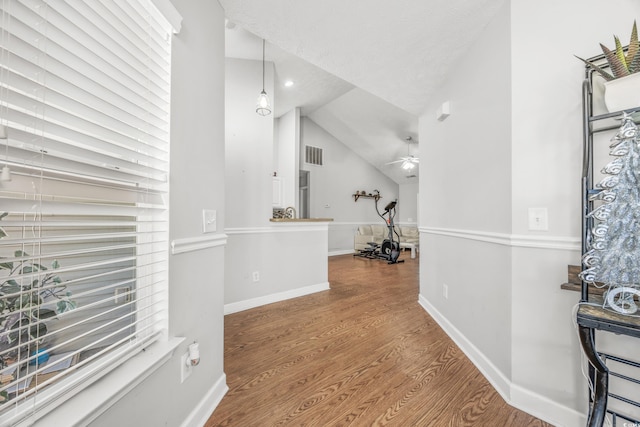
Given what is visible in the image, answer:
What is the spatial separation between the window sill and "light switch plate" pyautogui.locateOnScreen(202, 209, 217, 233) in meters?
0.54

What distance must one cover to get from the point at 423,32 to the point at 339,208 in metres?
5.42

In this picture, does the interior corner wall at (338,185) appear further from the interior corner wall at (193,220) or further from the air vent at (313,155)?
the interior corner wall at (193,220)

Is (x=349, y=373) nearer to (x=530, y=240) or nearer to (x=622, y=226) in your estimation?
Result: (x=530, y=240)

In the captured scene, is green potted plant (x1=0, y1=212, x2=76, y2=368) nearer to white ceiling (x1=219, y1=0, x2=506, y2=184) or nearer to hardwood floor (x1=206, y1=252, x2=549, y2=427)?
hardwood floor (x1=206, y1=252, x2=549, y2=427)

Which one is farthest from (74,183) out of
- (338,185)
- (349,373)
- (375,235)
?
(375,235)

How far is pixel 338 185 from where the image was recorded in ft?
23.2

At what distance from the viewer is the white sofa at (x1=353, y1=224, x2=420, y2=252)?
698cm

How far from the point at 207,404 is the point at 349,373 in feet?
2.79

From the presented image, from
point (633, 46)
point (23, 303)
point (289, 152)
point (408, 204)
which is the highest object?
point (289, 152)

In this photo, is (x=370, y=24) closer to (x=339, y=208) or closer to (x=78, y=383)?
(x=78, y=383)

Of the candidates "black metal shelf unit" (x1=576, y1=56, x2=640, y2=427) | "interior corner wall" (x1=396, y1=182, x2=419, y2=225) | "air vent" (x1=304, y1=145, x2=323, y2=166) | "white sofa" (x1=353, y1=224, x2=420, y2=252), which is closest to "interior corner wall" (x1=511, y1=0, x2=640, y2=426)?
"black metal shelf unit" (x1=576, y1=56, x2=640, y2=427)

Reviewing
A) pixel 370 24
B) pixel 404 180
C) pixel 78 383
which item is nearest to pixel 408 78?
pixel 370 24

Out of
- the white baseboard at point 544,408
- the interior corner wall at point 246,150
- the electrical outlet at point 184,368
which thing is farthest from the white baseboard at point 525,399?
the interior corner wall at point 246,150

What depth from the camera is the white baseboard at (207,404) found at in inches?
47.6
